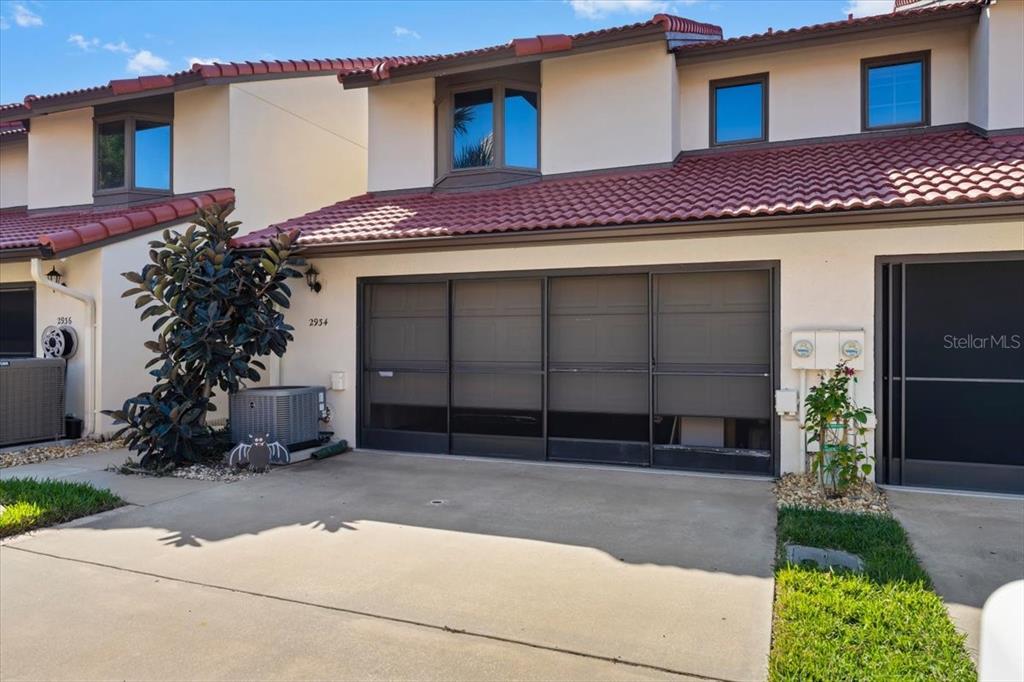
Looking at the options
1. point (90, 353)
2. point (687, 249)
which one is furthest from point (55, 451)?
point (687, 249)

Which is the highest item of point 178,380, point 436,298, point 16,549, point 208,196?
point 208,196

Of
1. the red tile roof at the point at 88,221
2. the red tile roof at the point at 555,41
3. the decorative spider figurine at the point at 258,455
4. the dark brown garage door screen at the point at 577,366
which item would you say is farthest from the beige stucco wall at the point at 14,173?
the decorative spider figurine at the point at 258,455

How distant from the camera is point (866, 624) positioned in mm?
3736

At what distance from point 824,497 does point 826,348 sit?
160cm

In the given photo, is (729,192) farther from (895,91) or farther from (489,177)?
(489,177)

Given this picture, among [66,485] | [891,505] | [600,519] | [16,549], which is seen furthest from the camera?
[66,485]

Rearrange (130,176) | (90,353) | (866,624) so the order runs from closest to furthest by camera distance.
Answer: (866,624), (90,353), (130,176)

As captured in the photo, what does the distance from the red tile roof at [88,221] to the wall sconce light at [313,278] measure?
2426 millimetres

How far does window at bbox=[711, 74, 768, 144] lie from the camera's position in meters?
9.73

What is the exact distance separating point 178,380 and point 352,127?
745 cm

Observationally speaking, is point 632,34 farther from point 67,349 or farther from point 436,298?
point 67,349

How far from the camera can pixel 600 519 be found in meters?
6.05

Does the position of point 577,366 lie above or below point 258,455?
above

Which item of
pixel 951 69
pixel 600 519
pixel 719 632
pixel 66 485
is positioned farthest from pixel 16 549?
pixel 951 69
